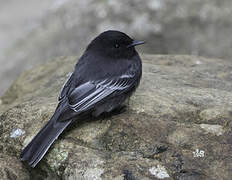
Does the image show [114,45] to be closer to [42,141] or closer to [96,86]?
[96,86]

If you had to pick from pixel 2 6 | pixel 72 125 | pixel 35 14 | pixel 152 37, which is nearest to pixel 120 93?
pixel 72 125

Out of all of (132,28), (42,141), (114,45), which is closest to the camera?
(42,141)

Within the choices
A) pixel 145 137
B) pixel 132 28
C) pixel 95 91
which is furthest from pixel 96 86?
pixel 132 28

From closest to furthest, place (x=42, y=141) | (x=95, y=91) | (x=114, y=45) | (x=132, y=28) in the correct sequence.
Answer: (x=42, y=141)
(x=95, y=91)
(x=114, y=45)
(x=132, y=28)

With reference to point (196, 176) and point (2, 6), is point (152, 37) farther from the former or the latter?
point (2, 6)

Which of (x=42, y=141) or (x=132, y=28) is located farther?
(x=132, y=28)

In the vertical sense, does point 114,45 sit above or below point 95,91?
above
